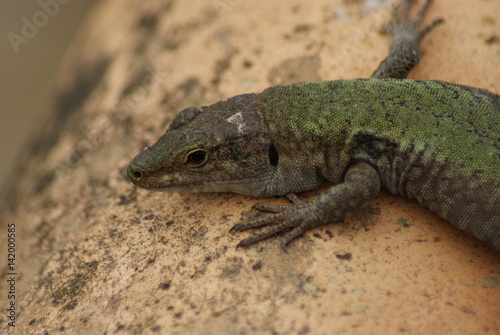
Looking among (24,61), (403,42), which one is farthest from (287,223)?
(24,61)

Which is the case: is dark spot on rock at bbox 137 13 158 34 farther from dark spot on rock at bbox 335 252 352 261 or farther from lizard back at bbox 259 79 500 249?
dark spot on rock at bbox 335 252 352 261

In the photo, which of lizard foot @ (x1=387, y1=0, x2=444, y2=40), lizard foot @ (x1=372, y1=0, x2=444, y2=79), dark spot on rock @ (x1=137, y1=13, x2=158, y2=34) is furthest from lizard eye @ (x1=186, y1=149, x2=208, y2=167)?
dark spot on rock @ (x1=137, y1=13, x2=158, y2=34)

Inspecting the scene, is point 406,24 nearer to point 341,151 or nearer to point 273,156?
point 341,151

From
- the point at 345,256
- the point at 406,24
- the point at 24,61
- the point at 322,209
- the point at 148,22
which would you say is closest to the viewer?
the point at 345,256

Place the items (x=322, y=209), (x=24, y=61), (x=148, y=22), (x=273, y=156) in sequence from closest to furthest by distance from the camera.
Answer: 1. (x=322, y=209)
2. (x=273, y=156)
3. (x=148, y=22)
4. (x=24, y=61)

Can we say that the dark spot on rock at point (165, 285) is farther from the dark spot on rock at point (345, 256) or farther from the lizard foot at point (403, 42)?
the lizard foot at point (403, 42)

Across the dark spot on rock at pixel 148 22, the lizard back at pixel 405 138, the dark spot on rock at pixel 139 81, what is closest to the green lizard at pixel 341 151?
the lizard back at pixel 405 138
